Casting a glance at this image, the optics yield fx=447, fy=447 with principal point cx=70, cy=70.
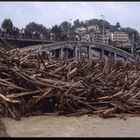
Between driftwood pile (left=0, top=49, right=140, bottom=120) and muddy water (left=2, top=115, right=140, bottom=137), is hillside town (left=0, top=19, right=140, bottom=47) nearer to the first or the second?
driftwood pile (left=0, top=49, right=140, bottom=120)

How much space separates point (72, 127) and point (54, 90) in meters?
1.90

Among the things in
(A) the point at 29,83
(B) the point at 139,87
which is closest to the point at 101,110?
(A) the point at 29,83

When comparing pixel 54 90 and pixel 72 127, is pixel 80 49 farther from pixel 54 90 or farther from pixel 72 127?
pixel 72 127

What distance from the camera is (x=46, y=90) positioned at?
13188 mm

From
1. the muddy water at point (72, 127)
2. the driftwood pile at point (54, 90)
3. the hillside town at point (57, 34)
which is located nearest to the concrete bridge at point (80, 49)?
the hillside town at point (57, 34)

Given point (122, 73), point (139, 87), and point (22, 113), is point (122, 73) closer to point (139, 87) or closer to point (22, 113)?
point (139, 87)

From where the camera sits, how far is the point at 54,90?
13.3 meters

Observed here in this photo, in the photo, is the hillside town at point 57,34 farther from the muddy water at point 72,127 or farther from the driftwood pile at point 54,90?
the muddy water at point 72,127

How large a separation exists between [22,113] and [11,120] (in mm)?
623

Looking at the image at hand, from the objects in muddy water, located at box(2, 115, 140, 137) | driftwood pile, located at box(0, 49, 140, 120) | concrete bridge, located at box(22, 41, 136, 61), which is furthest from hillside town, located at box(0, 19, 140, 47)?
muddy water, located at box(2, 115, 140, 137)

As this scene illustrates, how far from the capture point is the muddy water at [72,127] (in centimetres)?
1082

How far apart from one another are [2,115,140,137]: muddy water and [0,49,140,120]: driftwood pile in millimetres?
411

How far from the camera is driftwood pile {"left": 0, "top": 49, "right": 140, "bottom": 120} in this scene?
13.0 metres

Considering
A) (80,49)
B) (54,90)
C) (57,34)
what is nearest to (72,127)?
(54,90)
